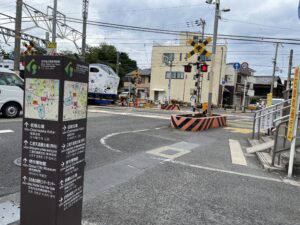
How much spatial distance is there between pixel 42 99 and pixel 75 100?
289 millimetres

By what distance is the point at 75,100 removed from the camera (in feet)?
8.99

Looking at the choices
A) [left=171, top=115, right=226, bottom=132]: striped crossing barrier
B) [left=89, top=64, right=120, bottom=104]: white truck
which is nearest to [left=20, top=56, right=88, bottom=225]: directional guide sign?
[left=171, top=115, right=226, bottom=132]: striped crossing barrier

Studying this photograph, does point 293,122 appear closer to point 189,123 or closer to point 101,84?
point 189,123

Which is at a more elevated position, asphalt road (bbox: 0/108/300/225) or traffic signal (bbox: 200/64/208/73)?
traffic signal (bbox: 200/64/208/73)

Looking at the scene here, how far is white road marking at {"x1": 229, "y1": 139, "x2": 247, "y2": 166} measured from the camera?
725 cm

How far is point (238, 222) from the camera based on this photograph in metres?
3.77

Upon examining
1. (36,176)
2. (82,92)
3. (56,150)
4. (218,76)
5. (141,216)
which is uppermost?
(218,76)

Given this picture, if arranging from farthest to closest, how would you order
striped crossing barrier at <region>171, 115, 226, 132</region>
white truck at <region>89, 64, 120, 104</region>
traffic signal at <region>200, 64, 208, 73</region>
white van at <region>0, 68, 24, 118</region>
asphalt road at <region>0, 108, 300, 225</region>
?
1. white truck at <region>89, 64, 120, 104</region>
2. traffic signal at <region>200, 64, 208, 73</region>
3. striped crossing barrier at <region>171, 115, 226, 132</region>
4. white van at <region>0, 68, 24, 118</region>
5. asphalt road at <region>0, 108, 300, 225</region>

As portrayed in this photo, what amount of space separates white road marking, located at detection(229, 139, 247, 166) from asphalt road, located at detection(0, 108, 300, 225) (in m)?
0.17

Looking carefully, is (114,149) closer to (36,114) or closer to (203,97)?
(36,114)

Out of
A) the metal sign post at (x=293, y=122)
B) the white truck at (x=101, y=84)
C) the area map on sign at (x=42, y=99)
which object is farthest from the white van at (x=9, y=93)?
the white truck at (x=101, y=84)

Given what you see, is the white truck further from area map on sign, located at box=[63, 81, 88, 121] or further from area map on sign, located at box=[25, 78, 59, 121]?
area map on sign, located at box=[25, 78, 59, 121]

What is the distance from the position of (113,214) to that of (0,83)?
975cm

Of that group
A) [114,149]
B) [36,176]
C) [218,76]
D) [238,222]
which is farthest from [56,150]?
[218,76]
